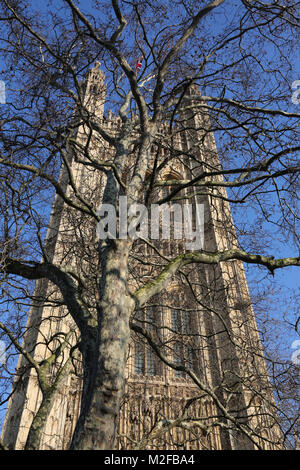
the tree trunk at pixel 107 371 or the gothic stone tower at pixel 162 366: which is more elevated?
the gothic stone tower at pixel 162 366

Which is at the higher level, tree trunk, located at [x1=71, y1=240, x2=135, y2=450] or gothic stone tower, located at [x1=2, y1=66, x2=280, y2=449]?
gothic stone tower, located at [x1=2, y1=66, x2=280, y2=449]

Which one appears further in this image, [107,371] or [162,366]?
[162,366]

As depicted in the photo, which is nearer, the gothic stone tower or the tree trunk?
the tree trunk

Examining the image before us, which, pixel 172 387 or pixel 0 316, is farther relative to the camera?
pixel 172 387

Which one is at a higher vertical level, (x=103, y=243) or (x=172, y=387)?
(x=172, y=387)

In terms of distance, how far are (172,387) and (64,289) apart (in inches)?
328

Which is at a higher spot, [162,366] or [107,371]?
[162,366]

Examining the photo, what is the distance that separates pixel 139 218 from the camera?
4.84 meters

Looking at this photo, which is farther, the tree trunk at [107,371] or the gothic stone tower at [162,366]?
the gothic stone tower at [162,366]

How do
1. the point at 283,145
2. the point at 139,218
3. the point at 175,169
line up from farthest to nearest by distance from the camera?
the point at 175,169 < the point at 283,145 < the point at 139,218

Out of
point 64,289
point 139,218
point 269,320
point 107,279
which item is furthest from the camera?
point 269,320
